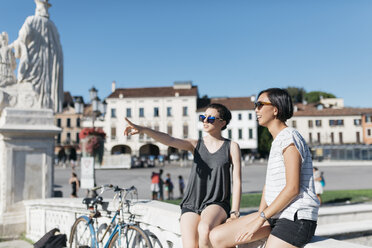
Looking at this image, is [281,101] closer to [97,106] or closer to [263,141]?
[97,106]

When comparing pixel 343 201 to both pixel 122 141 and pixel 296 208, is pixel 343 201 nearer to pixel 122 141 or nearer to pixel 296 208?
pixel 296 208

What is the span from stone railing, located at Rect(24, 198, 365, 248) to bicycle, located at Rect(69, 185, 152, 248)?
5.3 inches

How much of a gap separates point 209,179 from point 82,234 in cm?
281

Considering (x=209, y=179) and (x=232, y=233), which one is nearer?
(x=232, y=233)

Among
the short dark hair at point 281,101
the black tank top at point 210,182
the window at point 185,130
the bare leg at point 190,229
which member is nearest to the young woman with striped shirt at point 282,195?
the short dark hair at point 281,101

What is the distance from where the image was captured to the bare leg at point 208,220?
265 centimetres

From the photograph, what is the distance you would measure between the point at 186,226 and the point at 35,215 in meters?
5.16

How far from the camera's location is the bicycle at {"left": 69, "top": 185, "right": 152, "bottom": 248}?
3773mm

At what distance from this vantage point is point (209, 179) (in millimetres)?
3035

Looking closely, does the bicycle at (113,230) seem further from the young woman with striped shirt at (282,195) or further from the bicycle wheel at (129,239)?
the young woman with striped shirt at (282,195)

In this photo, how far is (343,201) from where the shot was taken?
40.8 feet

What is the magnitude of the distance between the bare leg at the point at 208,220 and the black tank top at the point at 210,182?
0.08 meters

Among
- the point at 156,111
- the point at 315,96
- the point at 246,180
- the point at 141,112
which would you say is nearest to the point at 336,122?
the point at 315,96

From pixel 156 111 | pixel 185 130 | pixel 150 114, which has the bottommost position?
pixel 185 130
